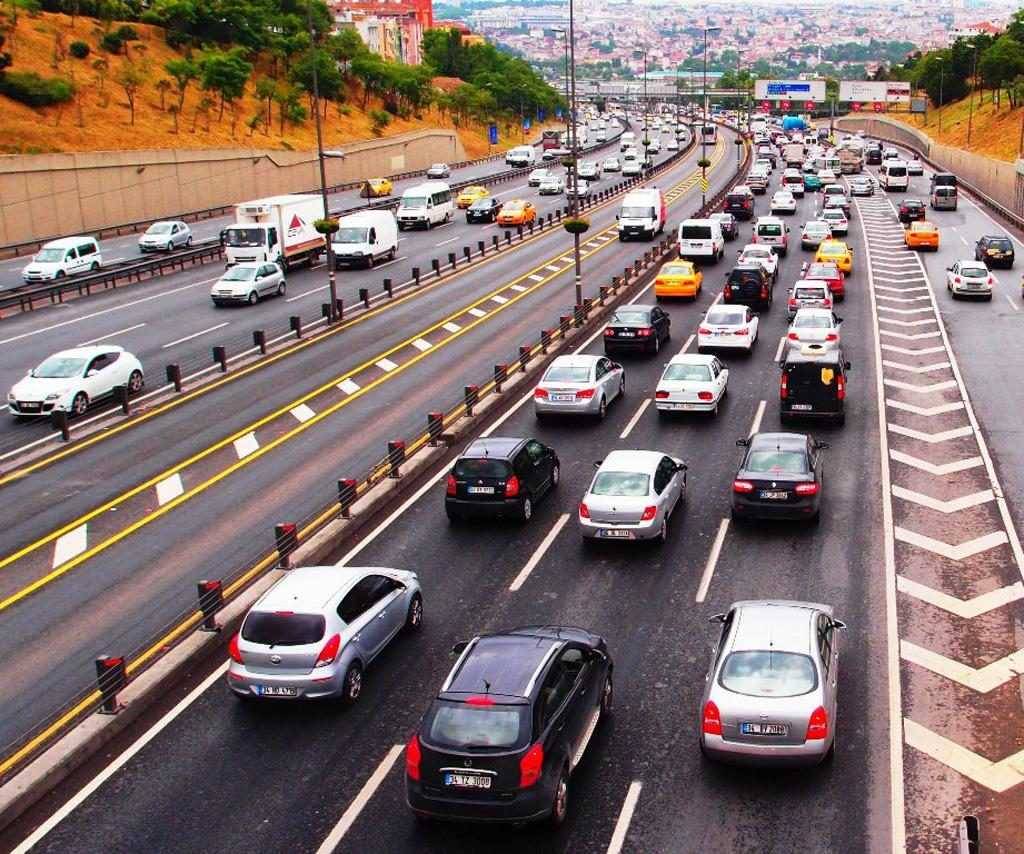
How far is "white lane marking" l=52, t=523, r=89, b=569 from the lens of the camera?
2136 cm

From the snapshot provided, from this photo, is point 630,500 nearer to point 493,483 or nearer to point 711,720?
point 493,483

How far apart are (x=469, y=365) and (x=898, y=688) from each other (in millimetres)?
22129

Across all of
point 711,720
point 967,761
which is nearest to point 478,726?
point 711,720

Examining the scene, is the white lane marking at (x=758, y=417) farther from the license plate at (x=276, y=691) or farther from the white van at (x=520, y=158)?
the white van at (x=520, y=158)

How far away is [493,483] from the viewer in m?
22.0

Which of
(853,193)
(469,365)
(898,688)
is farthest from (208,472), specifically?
(853,193)

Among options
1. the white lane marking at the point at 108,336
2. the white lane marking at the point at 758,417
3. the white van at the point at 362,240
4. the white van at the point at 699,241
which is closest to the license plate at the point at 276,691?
the white lane marking at the point at 758,417

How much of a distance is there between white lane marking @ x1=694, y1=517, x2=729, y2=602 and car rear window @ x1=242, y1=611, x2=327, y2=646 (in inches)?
255

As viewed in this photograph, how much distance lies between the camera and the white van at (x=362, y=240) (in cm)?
5409

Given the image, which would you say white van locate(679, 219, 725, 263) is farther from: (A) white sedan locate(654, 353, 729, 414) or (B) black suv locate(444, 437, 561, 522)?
(B) black suv locate(444, 437, 561, 522)

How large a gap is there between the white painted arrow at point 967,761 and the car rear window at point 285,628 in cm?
757

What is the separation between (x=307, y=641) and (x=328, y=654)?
0.33 m

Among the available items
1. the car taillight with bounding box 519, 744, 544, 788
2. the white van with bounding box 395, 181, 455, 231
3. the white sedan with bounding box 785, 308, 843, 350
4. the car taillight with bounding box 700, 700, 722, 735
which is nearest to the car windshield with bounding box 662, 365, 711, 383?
the white sedan with bounding box 785, 308, 843, 350

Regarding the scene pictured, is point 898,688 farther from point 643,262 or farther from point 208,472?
point 643,262
